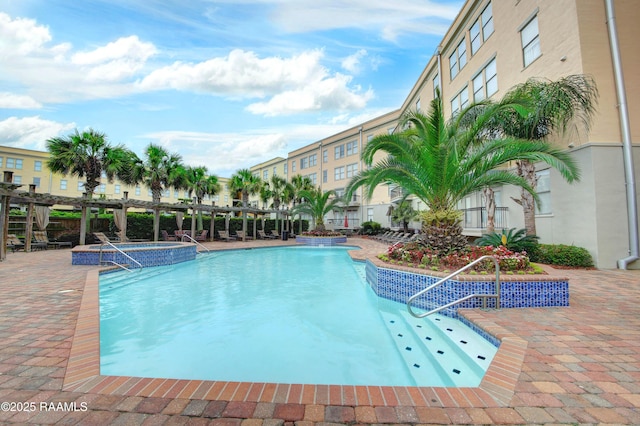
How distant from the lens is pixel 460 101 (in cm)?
1652

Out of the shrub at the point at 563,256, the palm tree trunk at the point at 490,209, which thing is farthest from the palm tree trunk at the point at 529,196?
the palm tree trunk at the point at 490,209

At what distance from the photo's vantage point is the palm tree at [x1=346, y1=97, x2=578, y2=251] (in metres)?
6.55

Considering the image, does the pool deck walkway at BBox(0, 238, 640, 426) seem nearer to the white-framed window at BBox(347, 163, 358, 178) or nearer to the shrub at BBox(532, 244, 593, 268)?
the shrub at BBox(532, 244, 593, 268)

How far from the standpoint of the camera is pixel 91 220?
18953 mm

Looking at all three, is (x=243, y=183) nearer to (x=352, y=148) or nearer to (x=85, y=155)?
(x=85, y=155)

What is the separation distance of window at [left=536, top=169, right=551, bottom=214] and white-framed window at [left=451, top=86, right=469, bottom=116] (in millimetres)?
6425

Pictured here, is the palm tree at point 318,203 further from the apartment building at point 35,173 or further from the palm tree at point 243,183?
the apartment building at point 35,173

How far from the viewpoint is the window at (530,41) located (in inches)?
427

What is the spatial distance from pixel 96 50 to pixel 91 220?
12.2 m

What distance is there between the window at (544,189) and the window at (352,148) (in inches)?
866

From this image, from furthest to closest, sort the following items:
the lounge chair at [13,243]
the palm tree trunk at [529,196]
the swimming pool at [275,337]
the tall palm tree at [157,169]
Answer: the tall palm tree at [157,169], the lounge chair at [13,243], the palm tree trunk at [529,196], the swimming pool at [275,337]

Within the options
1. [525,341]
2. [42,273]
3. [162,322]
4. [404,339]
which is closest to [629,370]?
[525,341]

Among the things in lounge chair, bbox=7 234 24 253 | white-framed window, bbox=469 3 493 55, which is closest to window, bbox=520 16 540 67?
white-framed window, bbox=469 3 493 55

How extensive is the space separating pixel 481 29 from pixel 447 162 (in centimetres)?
1229
